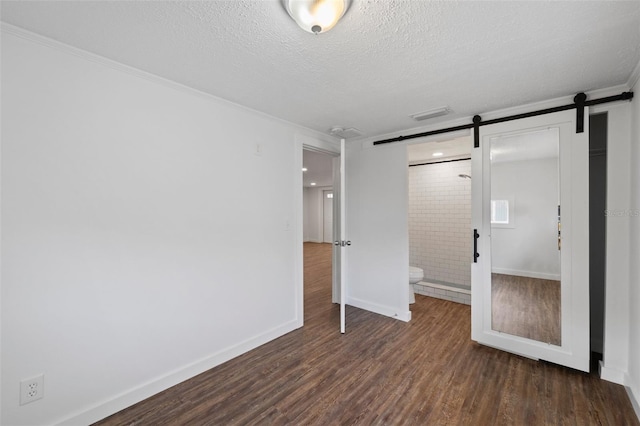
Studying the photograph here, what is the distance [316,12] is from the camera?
1312mm

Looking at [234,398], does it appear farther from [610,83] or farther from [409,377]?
[610,83]

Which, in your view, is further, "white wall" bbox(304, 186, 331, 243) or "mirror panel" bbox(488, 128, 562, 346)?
"white wall" bbox(304, 186, 331, 243)

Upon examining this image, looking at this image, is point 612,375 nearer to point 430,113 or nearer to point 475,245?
point 475,245

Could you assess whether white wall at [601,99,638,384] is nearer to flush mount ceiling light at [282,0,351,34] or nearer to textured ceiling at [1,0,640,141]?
textured ceiling at [1,0,640,141]

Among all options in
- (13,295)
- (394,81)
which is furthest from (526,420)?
(13,295)

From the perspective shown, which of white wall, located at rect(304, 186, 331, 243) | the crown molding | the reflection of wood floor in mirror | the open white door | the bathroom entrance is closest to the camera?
the crown molding

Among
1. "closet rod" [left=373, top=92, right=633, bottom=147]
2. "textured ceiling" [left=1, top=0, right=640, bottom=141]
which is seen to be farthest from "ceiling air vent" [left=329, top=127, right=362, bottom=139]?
"textured ceiling" [left=1, top=0, right=640, bottom=141]

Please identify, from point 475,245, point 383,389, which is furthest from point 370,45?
point 383,389

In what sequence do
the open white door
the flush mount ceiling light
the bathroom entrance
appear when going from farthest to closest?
the bathroom entrance, the open white door, the flush mount ceiling light

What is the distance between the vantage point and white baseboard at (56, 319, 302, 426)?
5.76 ft

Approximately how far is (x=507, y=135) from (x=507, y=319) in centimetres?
180

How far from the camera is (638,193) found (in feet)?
6.38

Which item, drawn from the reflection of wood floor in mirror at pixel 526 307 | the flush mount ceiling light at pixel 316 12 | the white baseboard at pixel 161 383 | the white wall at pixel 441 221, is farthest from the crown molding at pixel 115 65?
the white wall at pixel 441 221

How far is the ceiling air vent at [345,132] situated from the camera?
335 centimetres
